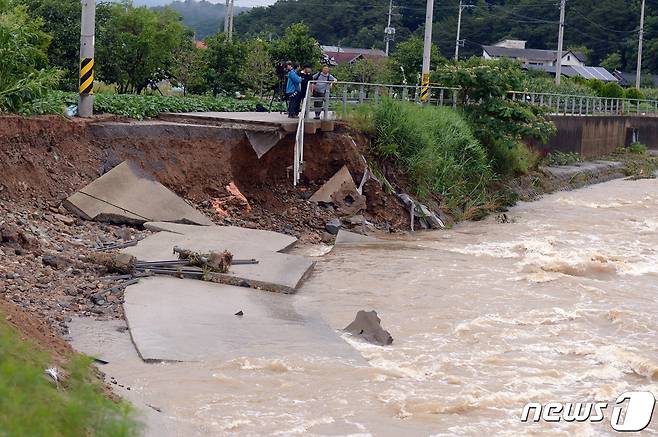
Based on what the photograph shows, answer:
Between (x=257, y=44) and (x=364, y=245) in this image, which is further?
(x=257, y=44)

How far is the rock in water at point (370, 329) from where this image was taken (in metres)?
12.3

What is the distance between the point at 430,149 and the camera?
24.2 metres

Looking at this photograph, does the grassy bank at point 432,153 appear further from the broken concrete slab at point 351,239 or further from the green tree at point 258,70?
the green tree at point 258,70

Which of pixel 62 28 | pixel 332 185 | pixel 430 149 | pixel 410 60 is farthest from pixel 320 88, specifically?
pixel 410 60

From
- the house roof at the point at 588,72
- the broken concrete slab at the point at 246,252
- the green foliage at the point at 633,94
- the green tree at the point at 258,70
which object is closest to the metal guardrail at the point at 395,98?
the green tree at the point at 258,70

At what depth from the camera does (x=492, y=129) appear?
28422 mm

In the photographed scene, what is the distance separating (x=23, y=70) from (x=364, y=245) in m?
7.12

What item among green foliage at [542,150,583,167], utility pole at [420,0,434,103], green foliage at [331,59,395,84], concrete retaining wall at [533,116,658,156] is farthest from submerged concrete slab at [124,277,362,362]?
green foliage at [331,59,395,84]

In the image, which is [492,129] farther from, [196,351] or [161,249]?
[196,351]

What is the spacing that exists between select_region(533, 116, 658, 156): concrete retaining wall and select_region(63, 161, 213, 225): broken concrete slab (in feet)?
62.7

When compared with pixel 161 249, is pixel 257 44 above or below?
above

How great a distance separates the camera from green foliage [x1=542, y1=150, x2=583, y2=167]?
36.6 m

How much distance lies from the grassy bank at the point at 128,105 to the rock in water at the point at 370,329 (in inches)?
318

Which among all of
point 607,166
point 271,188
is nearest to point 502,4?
point 607,166
